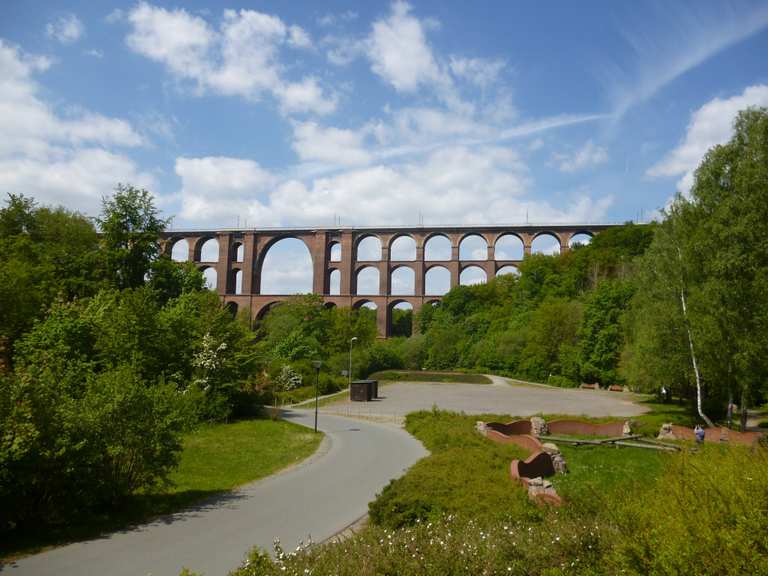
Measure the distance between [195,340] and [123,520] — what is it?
1506 centimetres

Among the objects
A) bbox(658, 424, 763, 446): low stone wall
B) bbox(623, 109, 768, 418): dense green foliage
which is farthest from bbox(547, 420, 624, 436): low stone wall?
bbox(623, 109, 768, 418): dense green foliage

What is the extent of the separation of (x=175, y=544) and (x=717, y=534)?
257 inches

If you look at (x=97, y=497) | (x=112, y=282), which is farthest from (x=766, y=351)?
(x=112, y=282)

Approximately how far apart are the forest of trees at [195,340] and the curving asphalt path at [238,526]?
3.52 feet

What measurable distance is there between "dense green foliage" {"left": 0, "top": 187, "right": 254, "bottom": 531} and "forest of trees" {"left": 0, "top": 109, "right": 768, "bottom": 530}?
4 centimetres

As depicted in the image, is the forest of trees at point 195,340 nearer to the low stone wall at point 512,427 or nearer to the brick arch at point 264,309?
the low stone wall at point 512,427

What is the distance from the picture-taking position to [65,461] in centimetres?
812

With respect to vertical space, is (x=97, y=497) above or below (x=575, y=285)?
below

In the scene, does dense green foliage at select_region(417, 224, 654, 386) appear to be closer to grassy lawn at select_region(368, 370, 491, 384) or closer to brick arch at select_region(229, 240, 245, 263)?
grassy lawn at select_region(368, 370, 491, 384)

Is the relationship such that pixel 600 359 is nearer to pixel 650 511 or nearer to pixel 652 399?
pixel 652 399

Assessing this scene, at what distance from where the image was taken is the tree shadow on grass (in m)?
7.43

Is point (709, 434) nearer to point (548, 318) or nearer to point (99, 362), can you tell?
point (99, 362)

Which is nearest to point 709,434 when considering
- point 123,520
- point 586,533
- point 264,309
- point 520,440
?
point 520,440

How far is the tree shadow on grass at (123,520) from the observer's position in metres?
7.43
